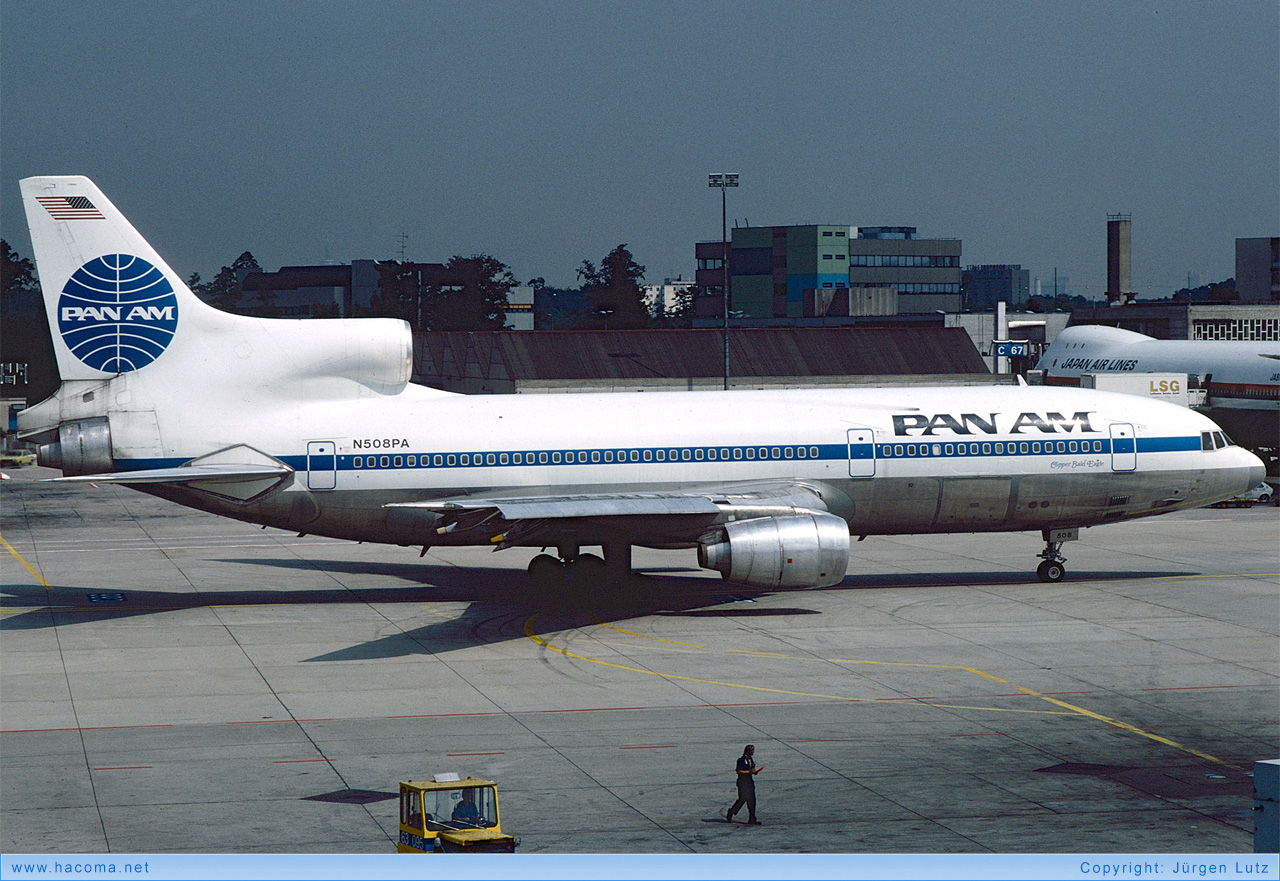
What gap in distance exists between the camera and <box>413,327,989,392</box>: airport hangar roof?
286 ft

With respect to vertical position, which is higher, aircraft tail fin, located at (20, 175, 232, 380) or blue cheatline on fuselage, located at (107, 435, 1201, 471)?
aircraft tail fin, located at (20, 175, 232, 380)

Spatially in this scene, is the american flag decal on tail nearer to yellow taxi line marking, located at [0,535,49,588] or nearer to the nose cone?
yellow taxi line marking, located at [0,535,49,588]

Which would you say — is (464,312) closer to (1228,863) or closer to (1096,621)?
(1096,621)

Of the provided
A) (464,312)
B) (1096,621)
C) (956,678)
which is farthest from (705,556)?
(464,312)

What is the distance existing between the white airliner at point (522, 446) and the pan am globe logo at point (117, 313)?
53 mm

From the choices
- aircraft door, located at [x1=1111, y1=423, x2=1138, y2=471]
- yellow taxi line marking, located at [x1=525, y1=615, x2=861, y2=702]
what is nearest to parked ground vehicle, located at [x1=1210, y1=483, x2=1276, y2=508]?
aircraft door, located at [x1=1111, y1=423, x2=1138, y2=471]

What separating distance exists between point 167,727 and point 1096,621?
905 inches

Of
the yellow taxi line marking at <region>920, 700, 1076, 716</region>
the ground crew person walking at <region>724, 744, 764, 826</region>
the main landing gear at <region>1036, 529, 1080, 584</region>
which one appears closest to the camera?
the ground crew person walking at <region>724, 744, 764, 826</region>

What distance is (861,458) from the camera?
3850cm

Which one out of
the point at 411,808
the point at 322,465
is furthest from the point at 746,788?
the point at 322,465

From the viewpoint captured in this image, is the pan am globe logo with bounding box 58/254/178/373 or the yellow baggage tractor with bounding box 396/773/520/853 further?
the pan am globe logo with bounding box 58/254/178/373

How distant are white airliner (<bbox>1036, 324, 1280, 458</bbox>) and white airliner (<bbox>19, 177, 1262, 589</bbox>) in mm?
42092

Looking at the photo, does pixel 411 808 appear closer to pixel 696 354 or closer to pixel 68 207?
pixel 68 207

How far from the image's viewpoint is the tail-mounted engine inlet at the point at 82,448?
35719mm
